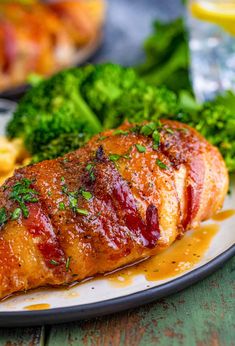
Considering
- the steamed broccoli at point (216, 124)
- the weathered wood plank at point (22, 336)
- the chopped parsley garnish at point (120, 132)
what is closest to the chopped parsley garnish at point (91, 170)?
the chopped parsley garnish at point (120, 132)

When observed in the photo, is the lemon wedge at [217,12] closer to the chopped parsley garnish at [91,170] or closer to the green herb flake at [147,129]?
the green herb flake at [147,129]

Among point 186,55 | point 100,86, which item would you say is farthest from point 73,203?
point 186,55

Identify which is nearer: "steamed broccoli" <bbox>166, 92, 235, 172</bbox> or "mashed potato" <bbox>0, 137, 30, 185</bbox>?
"mashed potato" <bbox>0, 137, 30, 185</bbox>

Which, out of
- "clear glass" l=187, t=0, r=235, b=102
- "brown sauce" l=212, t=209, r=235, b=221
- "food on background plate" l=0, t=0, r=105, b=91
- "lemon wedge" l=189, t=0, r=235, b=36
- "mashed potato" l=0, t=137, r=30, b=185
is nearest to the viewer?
"brown sauce" l=212, t=209, r=235, b=221

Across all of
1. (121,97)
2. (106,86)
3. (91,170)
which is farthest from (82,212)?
(106,86)

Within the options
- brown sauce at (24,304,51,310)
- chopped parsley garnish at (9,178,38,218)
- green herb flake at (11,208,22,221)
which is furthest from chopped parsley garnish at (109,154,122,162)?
brown sauce at (24,304,51,310)

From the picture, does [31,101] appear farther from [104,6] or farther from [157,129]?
[104,6]

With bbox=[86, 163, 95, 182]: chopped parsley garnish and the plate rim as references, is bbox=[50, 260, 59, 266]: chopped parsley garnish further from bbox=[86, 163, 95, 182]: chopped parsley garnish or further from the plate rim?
bbox=[86, 163, 95, 182]: chopped parsley garnish
